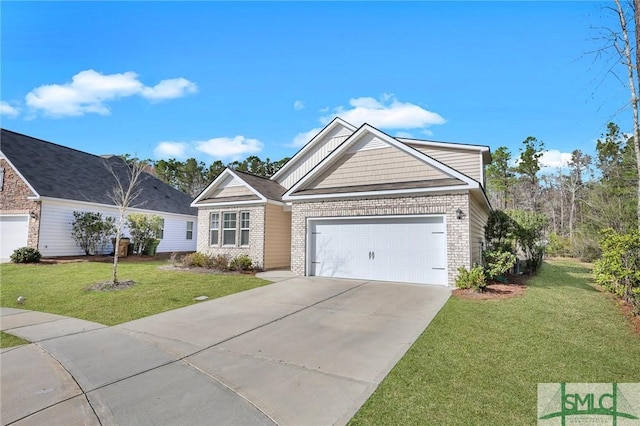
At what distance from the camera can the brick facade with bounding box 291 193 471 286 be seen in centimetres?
993

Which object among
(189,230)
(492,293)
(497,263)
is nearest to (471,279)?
(492,293)

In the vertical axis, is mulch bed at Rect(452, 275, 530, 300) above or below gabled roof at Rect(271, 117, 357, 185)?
below

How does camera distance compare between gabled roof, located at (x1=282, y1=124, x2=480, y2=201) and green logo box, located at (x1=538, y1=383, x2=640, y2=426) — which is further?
gabled roof, located at (x1=282, y1=124, x2=480, y2=201)

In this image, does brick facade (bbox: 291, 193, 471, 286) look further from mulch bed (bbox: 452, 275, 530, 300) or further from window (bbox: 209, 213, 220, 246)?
window (bbox: 209, 213, 220, 246)

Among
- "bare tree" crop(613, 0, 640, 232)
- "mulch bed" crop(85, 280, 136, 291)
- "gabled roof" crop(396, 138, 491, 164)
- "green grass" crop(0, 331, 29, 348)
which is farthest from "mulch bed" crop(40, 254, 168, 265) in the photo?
"bare tree" crop(613, 0, 640, 232)

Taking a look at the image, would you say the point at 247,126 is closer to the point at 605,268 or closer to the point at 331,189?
the point at 331,189

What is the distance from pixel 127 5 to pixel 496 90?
582 inches

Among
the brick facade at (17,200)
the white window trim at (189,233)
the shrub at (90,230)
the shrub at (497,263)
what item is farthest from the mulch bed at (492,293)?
the white window trim at (189,233)

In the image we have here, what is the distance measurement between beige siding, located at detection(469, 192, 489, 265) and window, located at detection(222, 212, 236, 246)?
409 inches

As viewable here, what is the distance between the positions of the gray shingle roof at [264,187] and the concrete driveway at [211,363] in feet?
25.3

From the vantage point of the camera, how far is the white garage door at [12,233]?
1742cm

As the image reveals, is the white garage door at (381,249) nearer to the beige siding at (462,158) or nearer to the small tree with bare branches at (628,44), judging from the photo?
A: the small tree with bare branches at (628,44)

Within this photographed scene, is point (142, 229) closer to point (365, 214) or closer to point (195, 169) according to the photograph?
point (365, 214)

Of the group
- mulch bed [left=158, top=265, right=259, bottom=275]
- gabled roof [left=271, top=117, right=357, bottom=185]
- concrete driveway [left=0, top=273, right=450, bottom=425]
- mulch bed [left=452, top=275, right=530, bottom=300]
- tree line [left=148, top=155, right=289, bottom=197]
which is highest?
tree line [left=148, top=155, right=289, bottom=197]
